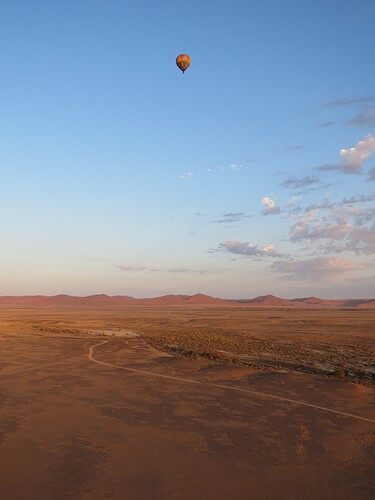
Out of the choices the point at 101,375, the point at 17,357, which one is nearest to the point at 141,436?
the point at 101,375

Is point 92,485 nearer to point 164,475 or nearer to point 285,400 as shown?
point 164,475

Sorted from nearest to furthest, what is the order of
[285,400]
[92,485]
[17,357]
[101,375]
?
[92,485] → [285,400] → [101,375] → [17,357]

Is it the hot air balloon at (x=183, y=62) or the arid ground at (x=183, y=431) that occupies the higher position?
the hot air balloon at (x=183, y=62)

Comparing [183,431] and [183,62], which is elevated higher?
[183,62]

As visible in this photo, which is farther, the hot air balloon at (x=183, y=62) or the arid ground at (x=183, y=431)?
the hot air balloon at (x=183, y=62)

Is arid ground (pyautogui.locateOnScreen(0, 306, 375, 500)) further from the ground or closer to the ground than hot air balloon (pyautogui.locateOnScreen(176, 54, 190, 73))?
closer to the ground

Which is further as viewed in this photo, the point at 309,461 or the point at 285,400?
the point at 285,400

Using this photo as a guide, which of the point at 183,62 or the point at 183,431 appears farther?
the point at 183,62

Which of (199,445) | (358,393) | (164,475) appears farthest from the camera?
(358,393)
